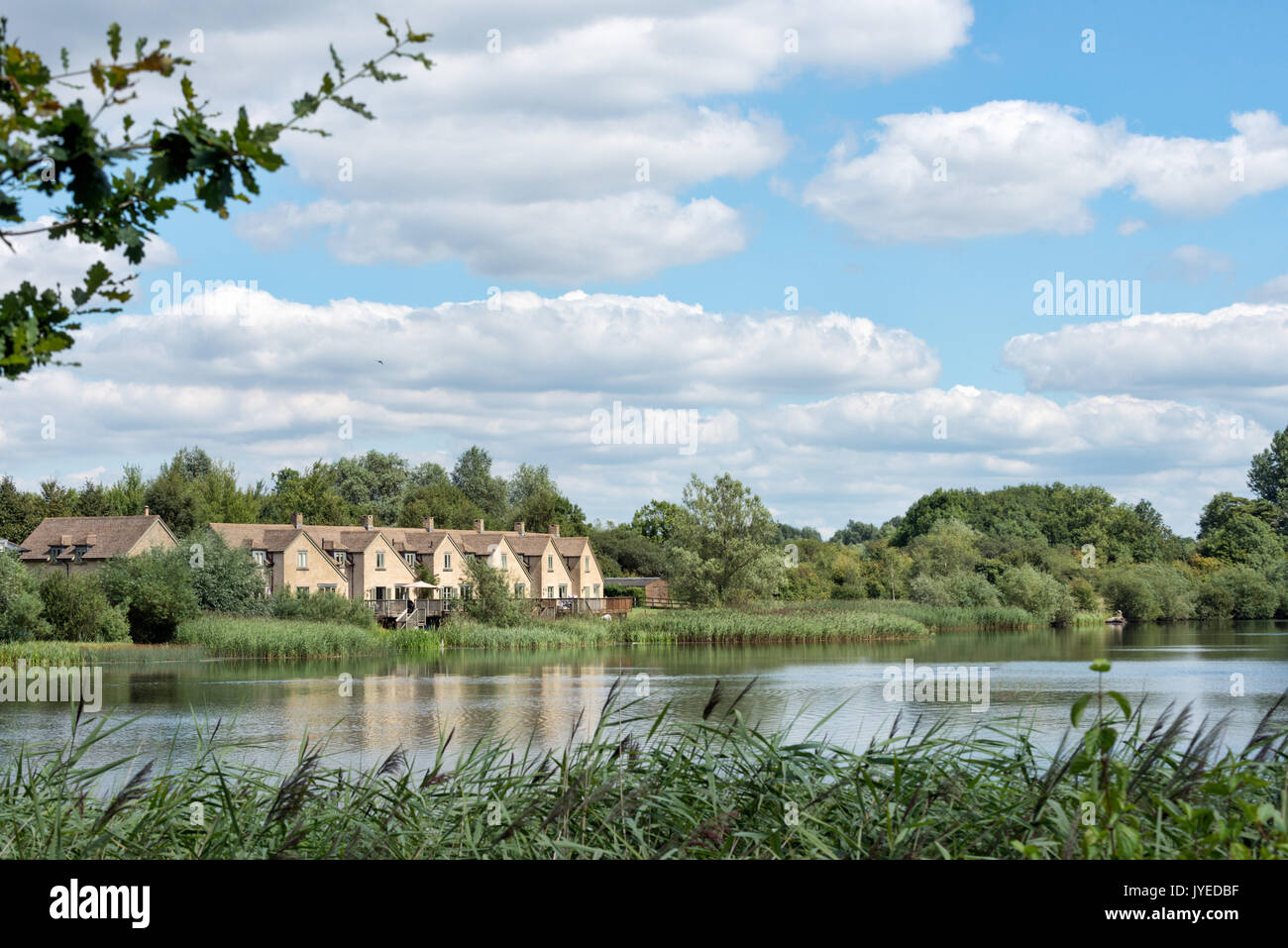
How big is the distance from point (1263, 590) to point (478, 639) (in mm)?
49626

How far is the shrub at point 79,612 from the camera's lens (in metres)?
37.2

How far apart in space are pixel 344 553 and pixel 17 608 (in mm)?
24462

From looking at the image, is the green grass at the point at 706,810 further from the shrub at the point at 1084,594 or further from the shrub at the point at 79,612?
the shrub at the point at 1084,594

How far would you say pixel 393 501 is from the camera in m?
95.2

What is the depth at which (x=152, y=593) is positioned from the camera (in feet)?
129

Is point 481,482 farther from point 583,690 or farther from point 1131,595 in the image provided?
point 583,690

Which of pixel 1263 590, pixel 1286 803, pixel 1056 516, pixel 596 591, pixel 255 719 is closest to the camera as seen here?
pixel 1286 803

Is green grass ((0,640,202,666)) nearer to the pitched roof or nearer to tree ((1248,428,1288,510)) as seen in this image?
the pitched roof

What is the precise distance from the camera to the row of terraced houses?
174 ft

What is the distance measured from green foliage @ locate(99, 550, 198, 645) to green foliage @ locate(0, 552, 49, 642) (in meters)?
3.56

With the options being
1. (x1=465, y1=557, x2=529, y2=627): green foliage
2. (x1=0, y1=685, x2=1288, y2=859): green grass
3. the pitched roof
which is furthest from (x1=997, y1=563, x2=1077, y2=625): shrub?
(x1=0, y1=685, x2=1288, y2=859): green grass

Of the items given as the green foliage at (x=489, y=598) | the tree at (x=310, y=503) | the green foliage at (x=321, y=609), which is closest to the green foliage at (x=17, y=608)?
the green foliage at (x=321, y=609)
